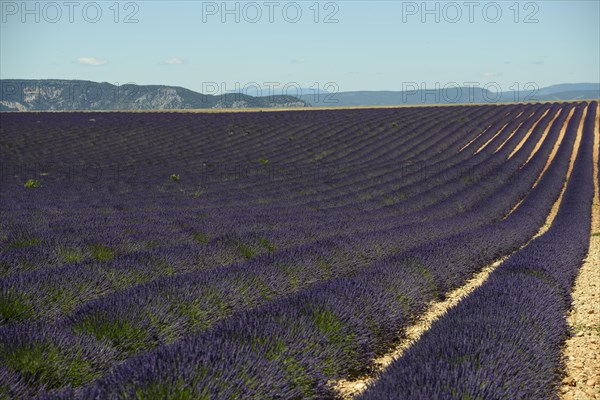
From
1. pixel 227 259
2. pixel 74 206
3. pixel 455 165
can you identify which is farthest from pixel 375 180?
pixel 227 259

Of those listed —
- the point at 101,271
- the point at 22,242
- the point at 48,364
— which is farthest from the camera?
the point at 22,242

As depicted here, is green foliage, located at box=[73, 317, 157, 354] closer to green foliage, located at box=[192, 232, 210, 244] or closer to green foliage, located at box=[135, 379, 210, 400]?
green foliage, located at box=[135, 379, 210, 400]

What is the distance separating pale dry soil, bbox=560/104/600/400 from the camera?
13.4 ft

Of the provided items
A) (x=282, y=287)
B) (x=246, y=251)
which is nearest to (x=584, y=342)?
(x=282, y=287)

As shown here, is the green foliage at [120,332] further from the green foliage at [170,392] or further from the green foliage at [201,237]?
the green foliage at [201,237]

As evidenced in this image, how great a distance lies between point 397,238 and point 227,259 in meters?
2.73

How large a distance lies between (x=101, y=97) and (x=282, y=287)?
158m

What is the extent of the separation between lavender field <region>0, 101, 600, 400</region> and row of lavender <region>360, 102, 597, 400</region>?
16 millimetres

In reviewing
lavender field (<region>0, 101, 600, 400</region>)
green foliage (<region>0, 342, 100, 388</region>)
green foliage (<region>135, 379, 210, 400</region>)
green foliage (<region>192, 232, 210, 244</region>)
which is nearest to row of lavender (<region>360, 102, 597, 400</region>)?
lavender field (<region>0, 101, 600, 400</region>)

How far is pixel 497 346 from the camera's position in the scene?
11.6 feet

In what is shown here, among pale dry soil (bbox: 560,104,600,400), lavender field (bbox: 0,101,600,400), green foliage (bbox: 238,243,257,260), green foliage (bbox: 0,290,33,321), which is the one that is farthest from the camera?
green foliage (bbox: 238,243,257,260)

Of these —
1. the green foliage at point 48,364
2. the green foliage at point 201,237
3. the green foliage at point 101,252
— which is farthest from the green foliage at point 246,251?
the green foliage at point 48,364

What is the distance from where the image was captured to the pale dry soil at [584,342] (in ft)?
13.4

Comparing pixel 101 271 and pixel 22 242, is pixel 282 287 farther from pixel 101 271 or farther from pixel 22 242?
pixel 22 242
